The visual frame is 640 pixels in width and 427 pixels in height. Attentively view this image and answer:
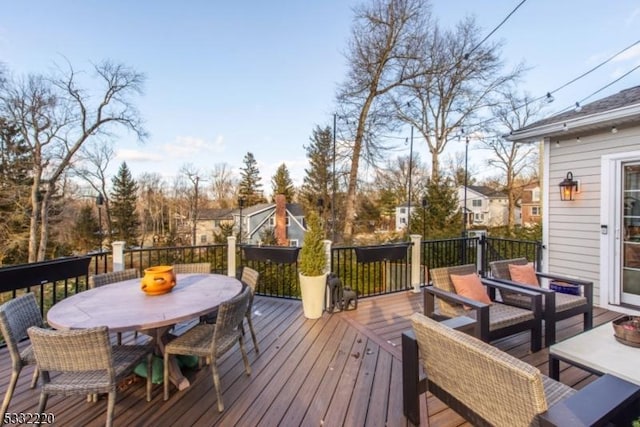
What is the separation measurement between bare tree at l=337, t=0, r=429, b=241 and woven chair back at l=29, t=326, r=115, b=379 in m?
Answer: 10.5

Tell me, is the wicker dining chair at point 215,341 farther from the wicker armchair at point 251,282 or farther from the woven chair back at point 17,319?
the woven chair back at point 17,319

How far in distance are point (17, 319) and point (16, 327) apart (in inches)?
2.6

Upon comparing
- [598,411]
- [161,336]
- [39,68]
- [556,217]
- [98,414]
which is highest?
[39,68]

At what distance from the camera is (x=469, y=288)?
2.86 m

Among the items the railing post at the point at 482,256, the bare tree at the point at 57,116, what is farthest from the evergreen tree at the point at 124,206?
the railing post at the point at 482,256

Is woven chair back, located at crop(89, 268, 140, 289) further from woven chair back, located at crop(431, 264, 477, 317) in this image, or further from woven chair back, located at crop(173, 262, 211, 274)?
woven chair back, located at crop(431, 264, 477, 317)

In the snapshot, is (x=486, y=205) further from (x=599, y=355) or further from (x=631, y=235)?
(x=599, y=355)

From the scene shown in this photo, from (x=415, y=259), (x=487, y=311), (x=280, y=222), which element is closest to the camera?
(x=487, y=311)

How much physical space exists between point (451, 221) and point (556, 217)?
30.1 ft

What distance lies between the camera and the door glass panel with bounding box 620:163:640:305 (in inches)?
142

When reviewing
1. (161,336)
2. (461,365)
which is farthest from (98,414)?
(461,365)

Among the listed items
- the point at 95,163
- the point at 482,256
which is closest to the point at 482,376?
the point at 482,256

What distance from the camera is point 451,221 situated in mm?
13219

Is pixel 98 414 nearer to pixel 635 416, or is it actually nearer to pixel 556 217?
pixel 635 416
